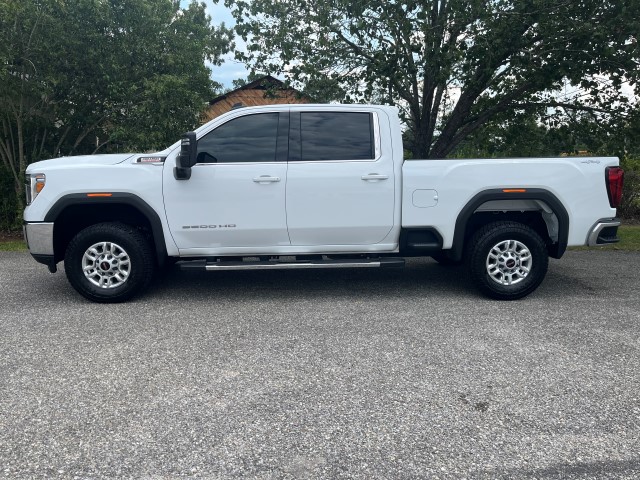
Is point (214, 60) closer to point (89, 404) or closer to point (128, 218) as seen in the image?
point (128, 218)

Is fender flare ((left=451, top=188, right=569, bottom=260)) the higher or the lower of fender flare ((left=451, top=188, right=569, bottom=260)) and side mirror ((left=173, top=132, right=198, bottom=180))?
the lower

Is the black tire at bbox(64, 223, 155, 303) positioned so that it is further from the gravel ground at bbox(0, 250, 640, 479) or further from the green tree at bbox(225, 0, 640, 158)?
the green tree at bbox(225, 0, 640, 158)

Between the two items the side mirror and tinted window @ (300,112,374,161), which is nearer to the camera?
the side mirror

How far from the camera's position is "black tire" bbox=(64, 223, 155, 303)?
18.7 feet

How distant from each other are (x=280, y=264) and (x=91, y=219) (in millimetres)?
2167

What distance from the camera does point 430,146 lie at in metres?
11.7

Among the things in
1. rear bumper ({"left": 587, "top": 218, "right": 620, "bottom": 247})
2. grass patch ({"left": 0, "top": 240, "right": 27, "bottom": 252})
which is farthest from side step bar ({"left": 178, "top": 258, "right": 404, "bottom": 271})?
grass patch ({"left": 0, "top": 240, "right": 27, "bottom": 252})

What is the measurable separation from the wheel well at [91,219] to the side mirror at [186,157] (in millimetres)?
684

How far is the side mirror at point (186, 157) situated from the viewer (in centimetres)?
542

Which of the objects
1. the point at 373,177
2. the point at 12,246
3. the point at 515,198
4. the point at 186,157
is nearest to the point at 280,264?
the point at 373,177

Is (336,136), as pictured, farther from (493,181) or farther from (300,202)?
(493,181)

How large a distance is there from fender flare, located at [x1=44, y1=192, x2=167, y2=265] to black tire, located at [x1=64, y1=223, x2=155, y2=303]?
240 millimetres

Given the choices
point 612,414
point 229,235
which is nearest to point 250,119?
point 229,235

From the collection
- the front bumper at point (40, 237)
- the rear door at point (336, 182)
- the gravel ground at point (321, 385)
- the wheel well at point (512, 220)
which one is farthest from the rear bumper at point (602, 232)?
the front bumper at point (40, 237)
